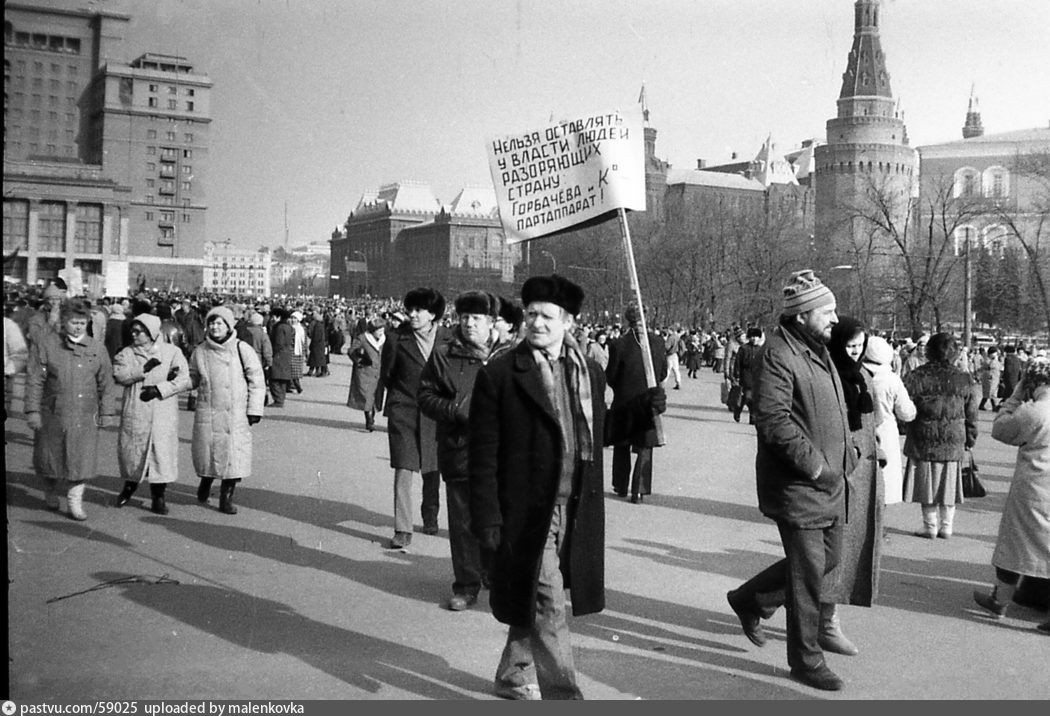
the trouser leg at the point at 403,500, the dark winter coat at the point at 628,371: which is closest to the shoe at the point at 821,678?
the trouser leg at the point at 403,500

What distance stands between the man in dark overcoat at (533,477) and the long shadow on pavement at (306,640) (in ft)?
1.19

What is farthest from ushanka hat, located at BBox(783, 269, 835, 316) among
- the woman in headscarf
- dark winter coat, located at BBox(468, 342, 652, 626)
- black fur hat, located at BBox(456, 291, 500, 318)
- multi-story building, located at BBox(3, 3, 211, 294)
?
multi-story building, located at BBox(3, 3, 211, 294)

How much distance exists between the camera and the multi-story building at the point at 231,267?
9336mm

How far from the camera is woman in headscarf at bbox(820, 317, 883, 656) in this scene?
5.27 m

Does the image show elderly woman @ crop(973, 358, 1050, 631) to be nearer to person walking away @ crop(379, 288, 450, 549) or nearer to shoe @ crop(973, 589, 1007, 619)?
shoe @ crop(973, 589, 1007, 619)

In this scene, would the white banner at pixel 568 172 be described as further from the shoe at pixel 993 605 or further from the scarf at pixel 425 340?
the shoe at pixel 993 605

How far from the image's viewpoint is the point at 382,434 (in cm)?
1461

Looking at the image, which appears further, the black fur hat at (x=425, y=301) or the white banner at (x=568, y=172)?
the black fur hat at (x=425, y=301)

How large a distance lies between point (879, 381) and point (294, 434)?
8.58 m

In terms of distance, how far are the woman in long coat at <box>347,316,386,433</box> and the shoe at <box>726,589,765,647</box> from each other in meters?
9.11

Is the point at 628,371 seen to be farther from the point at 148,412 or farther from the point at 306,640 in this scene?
the point at 306,640

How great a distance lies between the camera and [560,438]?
436 cm

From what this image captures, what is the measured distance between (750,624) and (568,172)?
2.65 m

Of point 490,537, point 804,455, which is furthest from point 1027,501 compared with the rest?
point 490,537
